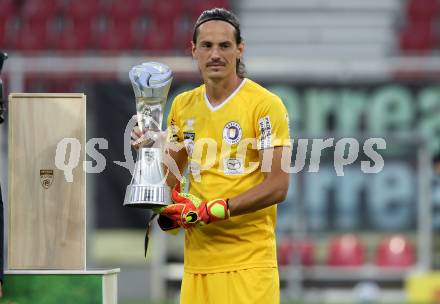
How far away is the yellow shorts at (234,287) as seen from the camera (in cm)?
423

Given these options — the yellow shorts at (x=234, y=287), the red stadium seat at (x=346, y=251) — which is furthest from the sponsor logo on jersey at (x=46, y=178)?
the red stadium seat at (x=346, y=251)

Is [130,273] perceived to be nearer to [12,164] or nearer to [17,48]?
[17,48]

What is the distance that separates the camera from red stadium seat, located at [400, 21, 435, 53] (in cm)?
1498

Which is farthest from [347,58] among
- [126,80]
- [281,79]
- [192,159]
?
[192,159]

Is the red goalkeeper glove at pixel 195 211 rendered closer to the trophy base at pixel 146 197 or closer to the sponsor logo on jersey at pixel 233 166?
the trophy base at pixel 146 197

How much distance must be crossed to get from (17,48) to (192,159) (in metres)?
10.8

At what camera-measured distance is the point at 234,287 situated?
4.24 metres

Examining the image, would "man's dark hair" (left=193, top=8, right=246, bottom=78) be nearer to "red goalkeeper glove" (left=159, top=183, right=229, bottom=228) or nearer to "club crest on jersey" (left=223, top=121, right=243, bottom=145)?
"club crest on jersey" (left=223, top=121, right=243, bottom=145)

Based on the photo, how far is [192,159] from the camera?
173 inches

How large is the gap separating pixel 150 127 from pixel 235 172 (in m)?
Result: 0.35

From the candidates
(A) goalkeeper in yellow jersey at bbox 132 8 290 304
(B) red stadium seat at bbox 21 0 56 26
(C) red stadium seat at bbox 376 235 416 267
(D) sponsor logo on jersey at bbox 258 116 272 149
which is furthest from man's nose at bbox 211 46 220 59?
(B) red stadium seat at bbox 21 0 56 26

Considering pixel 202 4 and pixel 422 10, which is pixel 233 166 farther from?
pixel 422 10

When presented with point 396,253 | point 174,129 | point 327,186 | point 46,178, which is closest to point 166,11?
point 327,186

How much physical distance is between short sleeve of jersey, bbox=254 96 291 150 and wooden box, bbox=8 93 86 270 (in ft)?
2.12
